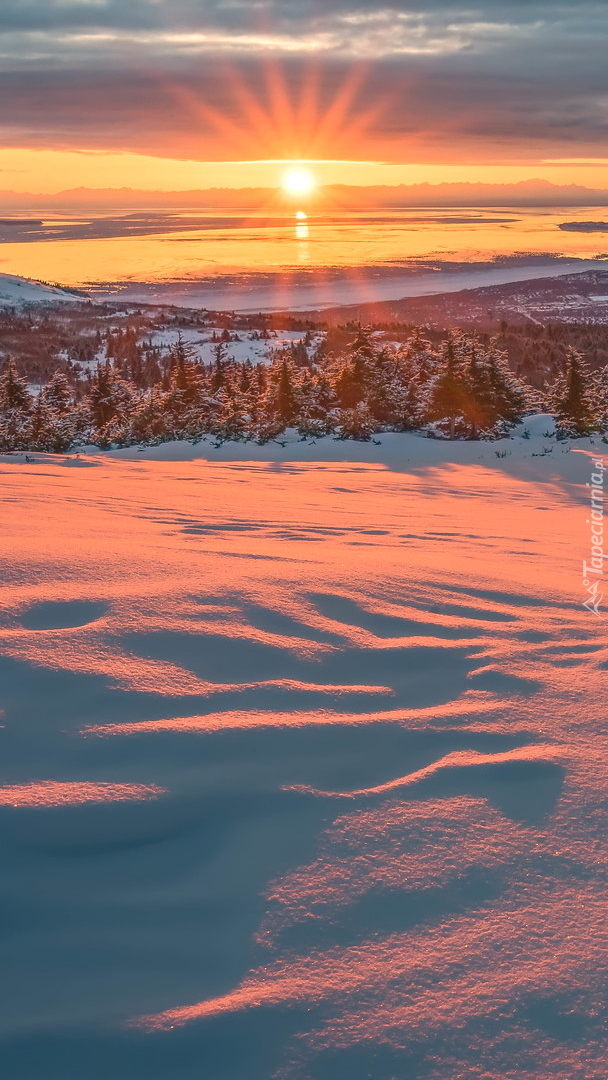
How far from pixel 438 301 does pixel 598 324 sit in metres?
7.82

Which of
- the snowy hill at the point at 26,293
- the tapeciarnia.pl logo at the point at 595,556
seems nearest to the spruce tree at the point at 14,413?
the tapeciarnia.pl logo at the point at 595,556

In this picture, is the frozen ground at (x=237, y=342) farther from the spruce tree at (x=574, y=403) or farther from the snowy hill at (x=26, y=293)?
the spruce tree at (x=574, y=403)

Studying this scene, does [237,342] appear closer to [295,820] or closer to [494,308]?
[494,308]

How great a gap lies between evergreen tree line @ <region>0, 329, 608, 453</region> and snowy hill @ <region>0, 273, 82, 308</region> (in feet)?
72.2

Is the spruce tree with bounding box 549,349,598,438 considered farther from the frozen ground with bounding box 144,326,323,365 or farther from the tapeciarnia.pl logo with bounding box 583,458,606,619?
the frozen ground with bounding box 144,326,323,365

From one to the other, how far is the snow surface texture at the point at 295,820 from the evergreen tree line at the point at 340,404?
8.99 m

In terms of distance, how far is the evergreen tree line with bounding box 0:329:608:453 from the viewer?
40.2ft

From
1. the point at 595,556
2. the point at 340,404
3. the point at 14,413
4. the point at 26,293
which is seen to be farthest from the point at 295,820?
the point at 26,293

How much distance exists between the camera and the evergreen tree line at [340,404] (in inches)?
483

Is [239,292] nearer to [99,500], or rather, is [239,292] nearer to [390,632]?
[99,500]

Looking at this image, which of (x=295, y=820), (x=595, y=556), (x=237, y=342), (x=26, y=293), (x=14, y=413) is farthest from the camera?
(x=26, y=293)

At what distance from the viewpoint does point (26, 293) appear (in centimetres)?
3503

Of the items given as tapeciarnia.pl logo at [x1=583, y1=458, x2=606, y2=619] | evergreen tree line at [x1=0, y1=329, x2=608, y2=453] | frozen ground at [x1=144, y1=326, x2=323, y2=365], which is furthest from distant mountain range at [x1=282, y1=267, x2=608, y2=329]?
tapeciarnia.pl logo at [x1=583, y1=458, x2=606, y2=619]

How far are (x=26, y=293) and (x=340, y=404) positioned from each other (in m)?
26.3
